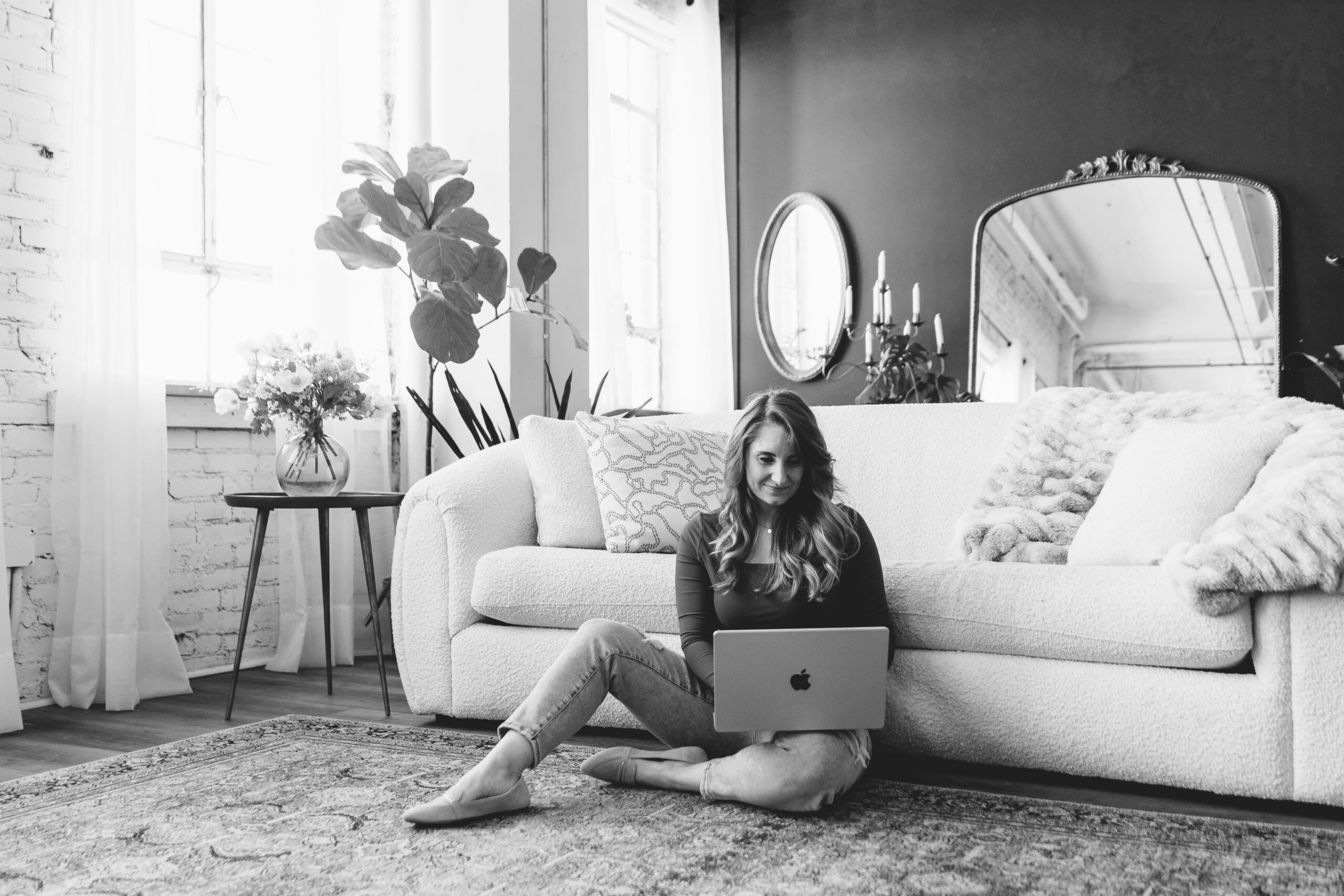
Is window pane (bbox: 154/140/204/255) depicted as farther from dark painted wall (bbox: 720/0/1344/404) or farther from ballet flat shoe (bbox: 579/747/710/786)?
dark painted wall (bbox: 720/0/1344/404)

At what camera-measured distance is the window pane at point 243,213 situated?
3.70m

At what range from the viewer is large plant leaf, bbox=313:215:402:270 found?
11.7 feet

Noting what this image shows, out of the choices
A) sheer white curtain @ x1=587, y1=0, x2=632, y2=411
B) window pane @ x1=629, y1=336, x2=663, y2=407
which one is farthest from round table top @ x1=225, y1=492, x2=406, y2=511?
window pane @ x1=629, y1=336, x2=663, y2=407

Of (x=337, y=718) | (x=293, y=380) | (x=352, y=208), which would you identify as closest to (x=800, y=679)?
(x=337, y=718)

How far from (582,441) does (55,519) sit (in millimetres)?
1372

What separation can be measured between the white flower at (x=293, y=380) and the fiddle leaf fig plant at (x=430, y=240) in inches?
20.4

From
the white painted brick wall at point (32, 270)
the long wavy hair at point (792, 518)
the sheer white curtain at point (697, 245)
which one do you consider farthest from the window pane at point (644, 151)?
the long wavy hair at point (792, 518)

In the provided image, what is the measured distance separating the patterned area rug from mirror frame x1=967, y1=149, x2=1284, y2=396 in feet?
9.28

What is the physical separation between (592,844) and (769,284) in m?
4.05

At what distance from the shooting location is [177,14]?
11.7 ft

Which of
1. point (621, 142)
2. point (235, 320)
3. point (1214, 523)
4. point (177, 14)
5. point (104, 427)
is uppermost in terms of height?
point (621, 142)

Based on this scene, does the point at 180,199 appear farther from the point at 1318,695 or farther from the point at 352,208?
the point at 1318,695

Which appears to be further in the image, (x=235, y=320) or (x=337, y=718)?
(x=235, y=320)

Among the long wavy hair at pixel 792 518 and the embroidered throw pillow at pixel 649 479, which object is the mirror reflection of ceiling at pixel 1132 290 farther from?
the long wavy hair at pixel 792 518
